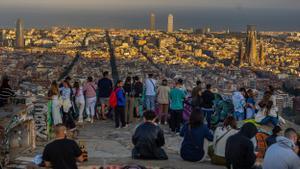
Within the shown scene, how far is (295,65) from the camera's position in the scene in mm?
70000

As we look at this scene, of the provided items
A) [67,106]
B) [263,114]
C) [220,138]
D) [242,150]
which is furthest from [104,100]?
[242,150]

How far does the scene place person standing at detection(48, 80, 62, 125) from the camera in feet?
32.6

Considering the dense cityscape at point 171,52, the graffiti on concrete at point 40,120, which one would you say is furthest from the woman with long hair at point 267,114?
the dense cityscape at point 171,52

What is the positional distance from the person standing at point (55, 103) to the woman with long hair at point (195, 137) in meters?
2.78

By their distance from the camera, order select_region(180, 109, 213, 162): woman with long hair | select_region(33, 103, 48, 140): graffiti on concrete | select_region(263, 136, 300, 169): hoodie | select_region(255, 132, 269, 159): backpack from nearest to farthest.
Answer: select_region(263, 136, 300, 169): hoodie, select_region(180, 109, 213, 162): woman with long hair, select_region(255, 132, 269, 159): backpack, select_region(33, 103, 48, 140): graffiti on concrete

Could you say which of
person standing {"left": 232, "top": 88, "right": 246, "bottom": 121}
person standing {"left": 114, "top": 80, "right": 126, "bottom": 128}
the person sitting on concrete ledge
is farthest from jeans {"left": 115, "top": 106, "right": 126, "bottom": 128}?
the person sitting on concrete ledge

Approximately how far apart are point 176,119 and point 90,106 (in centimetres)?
184

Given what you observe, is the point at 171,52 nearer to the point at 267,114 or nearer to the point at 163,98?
the point at 163,98

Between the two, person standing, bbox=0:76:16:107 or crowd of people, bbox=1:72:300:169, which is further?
person standing, bbox=0:76:16:107

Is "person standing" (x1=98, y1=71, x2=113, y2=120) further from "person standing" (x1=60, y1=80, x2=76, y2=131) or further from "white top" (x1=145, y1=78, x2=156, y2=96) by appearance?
"person standing" (x1=60, y1=80, x2=76, y2=131)

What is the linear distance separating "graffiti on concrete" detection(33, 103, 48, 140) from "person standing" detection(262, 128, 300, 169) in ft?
14.6

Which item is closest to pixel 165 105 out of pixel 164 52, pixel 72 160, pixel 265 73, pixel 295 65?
pixel 72 160

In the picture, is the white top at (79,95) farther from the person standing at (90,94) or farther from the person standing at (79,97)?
the person standing at (90,94)

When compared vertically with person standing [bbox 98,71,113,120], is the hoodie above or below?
below
